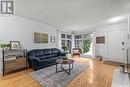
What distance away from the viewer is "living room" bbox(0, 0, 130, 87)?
9.40ft

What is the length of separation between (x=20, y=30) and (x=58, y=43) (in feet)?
10.2

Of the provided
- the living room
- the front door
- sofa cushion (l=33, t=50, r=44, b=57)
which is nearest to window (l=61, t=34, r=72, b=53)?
the living room

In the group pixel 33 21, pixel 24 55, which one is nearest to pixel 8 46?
pixel 24 55

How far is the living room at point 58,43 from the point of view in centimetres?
287

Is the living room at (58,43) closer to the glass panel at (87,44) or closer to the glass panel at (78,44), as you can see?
the glass panel at (87,44)

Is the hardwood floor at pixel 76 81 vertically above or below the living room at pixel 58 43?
below

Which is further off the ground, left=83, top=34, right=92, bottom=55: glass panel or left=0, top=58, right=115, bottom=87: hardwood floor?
left=83, top=34, right=92, bottom=55: glass panel

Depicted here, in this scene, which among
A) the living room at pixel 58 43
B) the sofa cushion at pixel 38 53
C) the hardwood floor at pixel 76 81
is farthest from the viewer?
the sofa cushion at pixel 38 53

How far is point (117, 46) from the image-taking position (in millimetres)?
5812

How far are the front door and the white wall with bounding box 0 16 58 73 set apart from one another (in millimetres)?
4645

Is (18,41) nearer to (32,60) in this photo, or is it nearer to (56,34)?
(32,60)

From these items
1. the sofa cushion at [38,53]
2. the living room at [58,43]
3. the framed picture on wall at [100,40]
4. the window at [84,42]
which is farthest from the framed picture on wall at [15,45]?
the window at [84,42]

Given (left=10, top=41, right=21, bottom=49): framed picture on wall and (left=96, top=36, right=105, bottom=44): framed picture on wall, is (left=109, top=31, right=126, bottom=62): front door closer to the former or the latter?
(left=96, top=36, right=105, bottom=44): framed picture on wall

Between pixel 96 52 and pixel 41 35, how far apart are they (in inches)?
175
